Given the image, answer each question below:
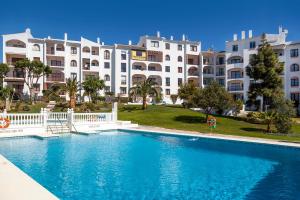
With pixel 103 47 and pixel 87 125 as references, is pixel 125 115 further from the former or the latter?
pixel 103 47

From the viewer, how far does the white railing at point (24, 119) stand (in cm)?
2152

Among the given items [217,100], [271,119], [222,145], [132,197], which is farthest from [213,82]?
[132,197]

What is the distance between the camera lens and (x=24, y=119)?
22.1m

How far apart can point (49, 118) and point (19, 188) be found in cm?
1707

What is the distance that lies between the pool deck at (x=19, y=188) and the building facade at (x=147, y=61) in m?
52.5

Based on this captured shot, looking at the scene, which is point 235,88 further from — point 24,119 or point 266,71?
point 24,119

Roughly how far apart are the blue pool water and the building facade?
140 feet

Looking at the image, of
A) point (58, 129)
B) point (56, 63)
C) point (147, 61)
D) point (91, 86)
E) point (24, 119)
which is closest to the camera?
point (24, 119)

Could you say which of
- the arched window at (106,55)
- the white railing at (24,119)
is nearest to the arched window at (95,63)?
the arched window at (106,55)

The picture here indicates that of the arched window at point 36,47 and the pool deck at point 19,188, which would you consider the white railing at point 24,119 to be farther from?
the arched window at point 36,47

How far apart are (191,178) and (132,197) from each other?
3.15 metres

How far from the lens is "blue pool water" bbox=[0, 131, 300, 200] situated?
9.32m

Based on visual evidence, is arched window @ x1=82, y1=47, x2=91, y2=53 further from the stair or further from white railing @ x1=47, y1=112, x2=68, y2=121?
the stair

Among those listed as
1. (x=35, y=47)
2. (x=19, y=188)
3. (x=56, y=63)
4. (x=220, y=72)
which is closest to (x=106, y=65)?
(x=56, y=63)
